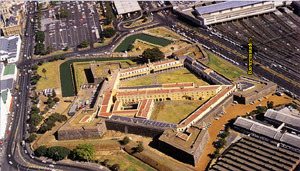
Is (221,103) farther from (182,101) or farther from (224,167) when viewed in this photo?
(224,167)

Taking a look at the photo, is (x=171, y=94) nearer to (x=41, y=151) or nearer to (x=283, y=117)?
(x=283, y=117)

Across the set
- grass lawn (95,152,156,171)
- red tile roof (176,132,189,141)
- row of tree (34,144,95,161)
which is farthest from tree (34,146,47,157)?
red tile roof (176,132,189,141)

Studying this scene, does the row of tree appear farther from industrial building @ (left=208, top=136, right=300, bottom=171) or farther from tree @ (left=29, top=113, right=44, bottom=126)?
industrial building @ (left=208, top=136, right=300, bottom=171)

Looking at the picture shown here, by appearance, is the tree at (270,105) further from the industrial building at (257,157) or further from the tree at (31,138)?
the tree at (31,138)

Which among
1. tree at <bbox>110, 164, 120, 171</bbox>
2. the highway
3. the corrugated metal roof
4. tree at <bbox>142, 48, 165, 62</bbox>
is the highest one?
tree at <bbox>142, 48, 165, 62</bbox>

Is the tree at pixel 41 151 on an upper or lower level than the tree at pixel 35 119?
lower

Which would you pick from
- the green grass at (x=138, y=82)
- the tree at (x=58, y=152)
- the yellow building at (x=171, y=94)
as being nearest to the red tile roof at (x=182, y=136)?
the yellow building at (x=171, y=94)
